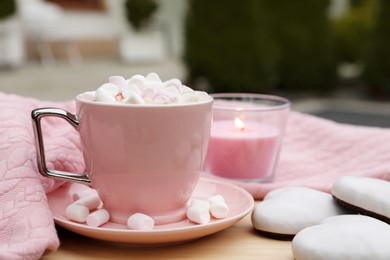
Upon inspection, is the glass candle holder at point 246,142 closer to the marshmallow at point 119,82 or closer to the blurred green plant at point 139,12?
the marshmallow at point 119,82

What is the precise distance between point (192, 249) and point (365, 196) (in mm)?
165

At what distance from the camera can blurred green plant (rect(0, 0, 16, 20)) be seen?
5367 millimetres

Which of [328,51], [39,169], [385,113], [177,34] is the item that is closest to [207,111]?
[39,169]

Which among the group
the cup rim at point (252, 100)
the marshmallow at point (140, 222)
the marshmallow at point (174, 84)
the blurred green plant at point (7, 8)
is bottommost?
the blurred green plant at point (7, 8)

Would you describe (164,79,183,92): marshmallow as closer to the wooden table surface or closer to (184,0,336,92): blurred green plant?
the wooden table surface

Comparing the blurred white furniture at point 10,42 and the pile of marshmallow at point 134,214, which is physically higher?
the pile of marshmallow at point 134,214

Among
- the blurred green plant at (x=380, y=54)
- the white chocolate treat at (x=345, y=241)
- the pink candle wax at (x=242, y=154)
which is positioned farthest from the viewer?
the blurred green plant at (x=380, y=54)

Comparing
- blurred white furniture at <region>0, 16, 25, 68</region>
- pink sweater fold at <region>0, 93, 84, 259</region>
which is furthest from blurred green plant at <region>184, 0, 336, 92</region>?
pink sweater fold at <region>0, 93, 84, 259</region>

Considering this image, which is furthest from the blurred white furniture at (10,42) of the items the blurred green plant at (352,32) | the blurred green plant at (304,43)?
the blurred green plant at (352,32)

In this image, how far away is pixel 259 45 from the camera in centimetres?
425

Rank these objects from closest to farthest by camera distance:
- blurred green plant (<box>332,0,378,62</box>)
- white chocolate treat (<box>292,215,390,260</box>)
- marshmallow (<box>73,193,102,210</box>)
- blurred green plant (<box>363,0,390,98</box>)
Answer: white chocolate treat (<box>292,215,390,260</box>) < marshmallow (<box>73,193,102,210</box>) < blurred green plant (<box>363,0,390,98</box>) < blurred green plant (<box>332,0,378,62</box>)

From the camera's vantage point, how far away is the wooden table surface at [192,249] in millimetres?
523

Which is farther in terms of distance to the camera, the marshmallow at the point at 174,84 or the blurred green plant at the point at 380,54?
the blurred green plant at the point at 380,54

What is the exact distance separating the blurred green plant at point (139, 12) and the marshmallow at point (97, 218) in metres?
6.66
